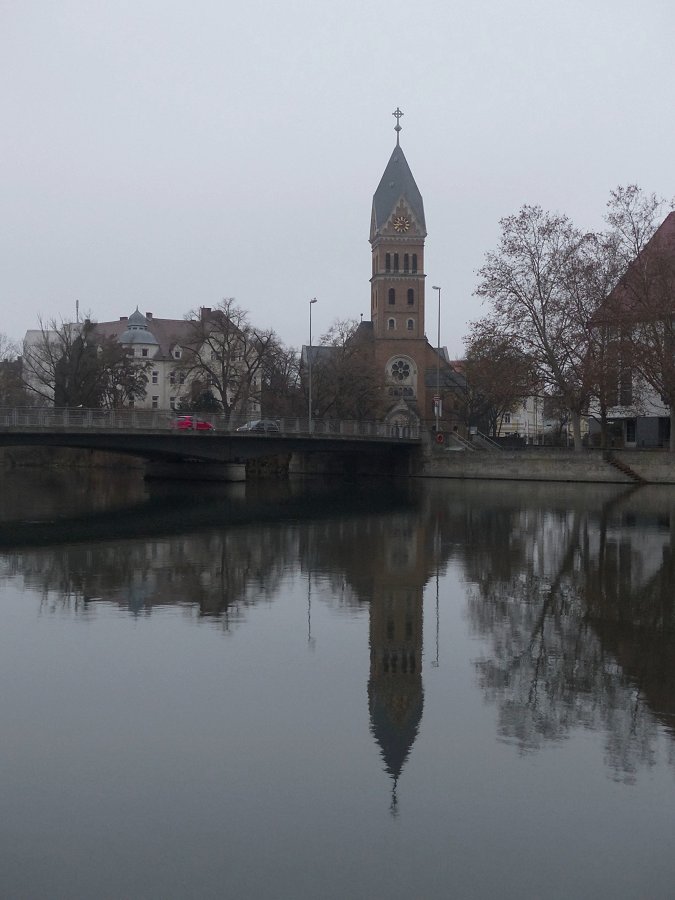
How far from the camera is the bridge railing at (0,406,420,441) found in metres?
47.9

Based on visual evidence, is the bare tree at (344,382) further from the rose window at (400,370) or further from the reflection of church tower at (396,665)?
the reflection of church tower at (396,665)

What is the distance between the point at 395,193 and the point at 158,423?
6233 cm

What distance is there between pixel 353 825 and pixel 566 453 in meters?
57.3

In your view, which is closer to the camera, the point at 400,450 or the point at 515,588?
the point at 515,588

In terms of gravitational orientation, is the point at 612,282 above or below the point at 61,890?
above

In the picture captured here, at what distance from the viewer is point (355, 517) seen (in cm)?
3822

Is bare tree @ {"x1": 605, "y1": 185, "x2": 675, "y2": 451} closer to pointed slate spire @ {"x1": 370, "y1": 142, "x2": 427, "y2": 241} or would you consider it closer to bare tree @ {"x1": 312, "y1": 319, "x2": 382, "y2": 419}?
bare tree @ {"x1": 312, "y1": 319, "x2": 382, "y2": 419}

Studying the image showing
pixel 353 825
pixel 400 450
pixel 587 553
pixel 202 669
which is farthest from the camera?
pixel 400 450

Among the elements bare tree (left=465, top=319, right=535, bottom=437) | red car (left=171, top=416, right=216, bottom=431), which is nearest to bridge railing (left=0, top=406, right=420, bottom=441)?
Answer: red car (left=171, top=416, right=216, bottom=431)

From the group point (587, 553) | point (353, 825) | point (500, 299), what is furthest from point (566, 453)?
point (353, 825)

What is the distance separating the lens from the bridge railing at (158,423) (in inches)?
1887

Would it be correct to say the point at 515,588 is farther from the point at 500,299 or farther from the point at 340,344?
the point at 340,344

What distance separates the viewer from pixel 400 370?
4326 inches

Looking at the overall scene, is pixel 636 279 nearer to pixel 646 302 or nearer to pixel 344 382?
pixel 646 302
